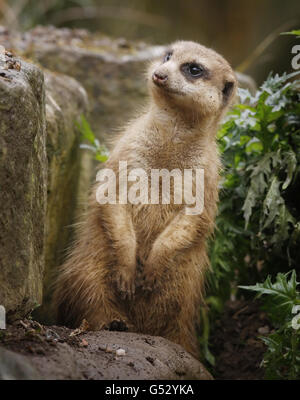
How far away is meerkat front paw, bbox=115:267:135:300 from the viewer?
12.3 ft

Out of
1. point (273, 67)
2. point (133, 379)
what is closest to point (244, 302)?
point (133, 379)

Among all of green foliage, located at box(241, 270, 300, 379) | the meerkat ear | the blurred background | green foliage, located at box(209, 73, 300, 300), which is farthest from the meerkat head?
the blurred background

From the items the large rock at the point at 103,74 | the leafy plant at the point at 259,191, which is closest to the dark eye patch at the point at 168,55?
the leafy plant at the point at 259,191

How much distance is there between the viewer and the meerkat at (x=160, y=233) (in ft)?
12.4

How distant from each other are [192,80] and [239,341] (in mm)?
2293

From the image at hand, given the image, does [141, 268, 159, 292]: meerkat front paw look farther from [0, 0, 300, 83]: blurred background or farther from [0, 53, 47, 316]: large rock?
[0, 0, 300, 83]: blurred background

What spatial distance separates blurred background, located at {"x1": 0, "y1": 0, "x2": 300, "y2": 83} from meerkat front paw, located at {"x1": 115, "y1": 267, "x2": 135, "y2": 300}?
25.9 ft

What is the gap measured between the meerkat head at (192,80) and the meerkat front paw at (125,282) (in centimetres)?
121

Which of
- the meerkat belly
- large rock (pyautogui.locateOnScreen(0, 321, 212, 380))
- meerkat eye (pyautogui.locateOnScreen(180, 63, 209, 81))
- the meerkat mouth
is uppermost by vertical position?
meerkat eye (pyautogui.locateOnScreen(180, 63, 209, 81))

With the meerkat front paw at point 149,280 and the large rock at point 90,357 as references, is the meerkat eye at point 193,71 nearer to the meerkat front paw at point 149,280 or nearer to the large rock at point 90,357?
the meerkat front paw at point 149,280

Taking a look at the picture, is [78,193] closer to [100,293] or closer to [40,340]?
[100,293]

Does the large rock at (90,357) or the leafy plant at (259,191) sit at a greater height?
the leafy plant at (259,191)

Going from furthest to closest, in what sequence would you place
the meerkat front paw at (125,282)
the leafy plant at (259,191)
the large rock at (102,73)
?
the large rock at (102,73) → the leafy plant at (259,191) → the meerkat front paw at (125,282)

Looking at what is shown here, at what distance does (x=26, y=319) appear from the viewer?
287 centimetres
